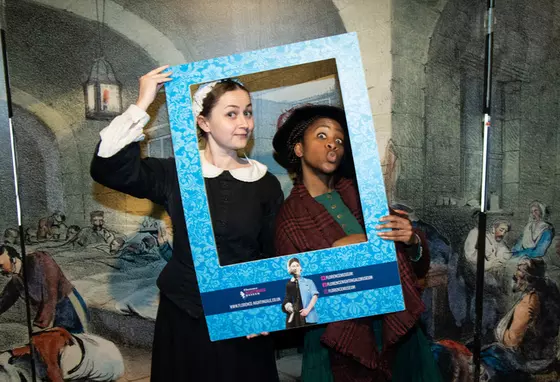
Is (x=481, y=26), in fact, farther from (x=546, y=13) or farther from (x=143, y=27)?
(x=143, y=27)

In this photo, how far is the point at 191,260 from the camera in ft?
6.52

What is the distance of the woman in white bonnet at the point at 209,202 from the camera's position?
1.80 meters

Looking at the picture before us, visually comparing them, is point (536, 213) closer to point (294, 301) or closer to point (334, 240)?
point (334, 240)

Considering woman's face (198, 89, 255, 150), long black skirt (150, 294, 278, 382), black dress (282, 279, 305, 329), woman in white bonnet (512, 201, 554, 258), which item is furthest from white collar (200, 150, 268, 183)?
woman in white bonnet (512, 201, 554, 258)

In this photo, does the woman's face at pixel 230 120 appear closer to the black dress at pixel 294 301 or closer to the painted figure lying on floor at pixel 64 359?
the black dress at pixel 294 301

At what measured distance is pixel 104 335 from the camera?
7.84 feet

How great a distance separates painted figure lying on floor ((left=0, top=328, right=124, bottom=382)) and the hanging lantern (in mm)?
1257

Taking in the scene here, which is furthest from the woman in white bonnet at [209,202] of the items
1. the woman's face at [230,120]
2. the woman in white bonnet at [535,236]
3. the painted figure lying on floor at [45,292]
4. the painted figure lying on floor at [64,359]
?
the woman in white bonnet at [535,236]

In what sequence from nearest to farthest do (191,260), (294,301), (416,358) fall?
1. (294,301)
2. (191,260)
3. (416,358)

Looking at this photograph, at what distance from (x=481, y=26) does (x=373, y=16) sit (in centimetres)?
67

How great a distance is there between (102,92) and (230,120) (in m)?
0.89

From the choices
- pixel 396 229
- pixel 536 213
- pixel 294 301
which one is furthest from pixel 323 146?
pixel 536 213

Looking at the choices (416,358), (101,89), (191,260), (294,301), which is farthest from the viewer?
(101,89)

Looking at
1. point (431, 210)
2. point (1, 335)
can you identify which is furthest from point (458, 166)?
point (1, 335)
